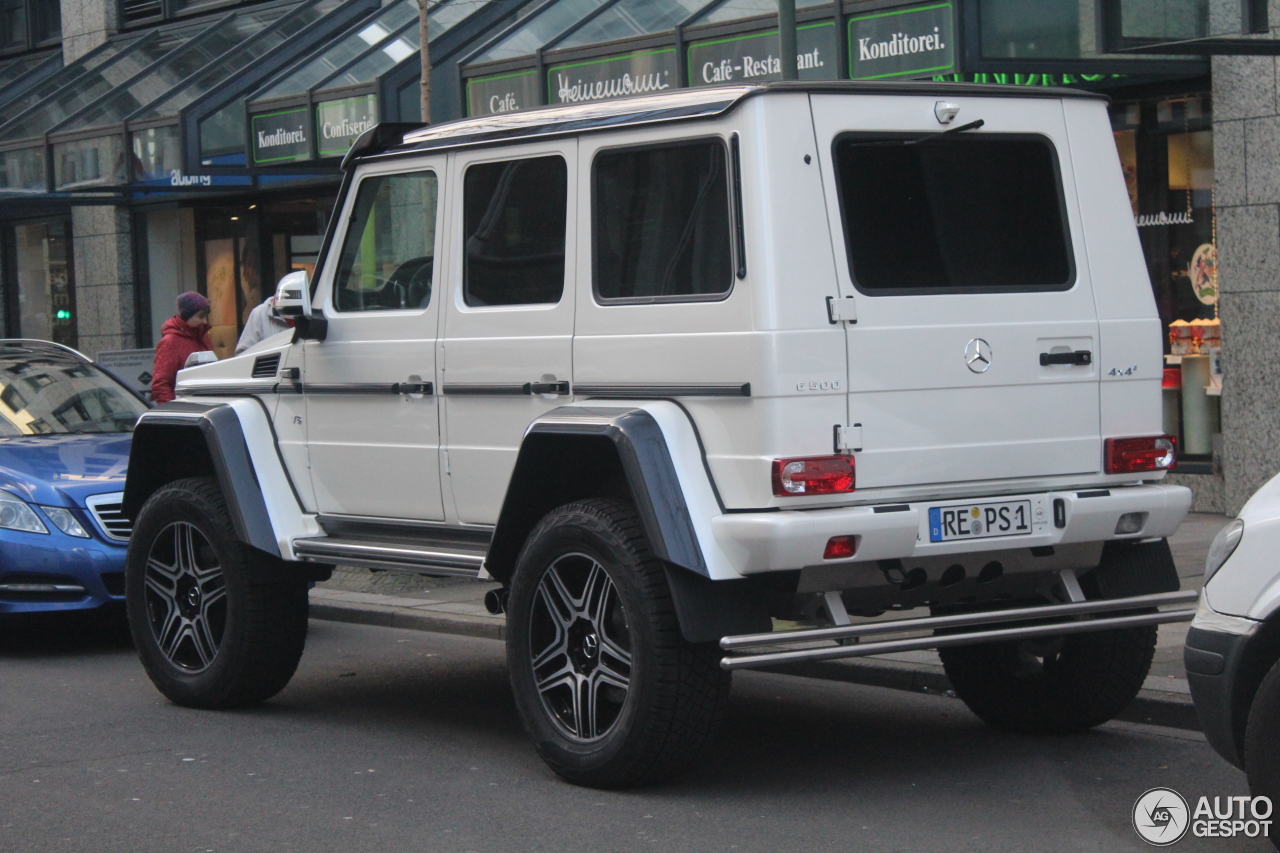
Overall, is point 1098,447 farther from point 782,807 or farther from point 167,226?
point 167,226

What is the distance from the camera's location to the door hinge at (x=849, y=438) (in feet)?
18.4

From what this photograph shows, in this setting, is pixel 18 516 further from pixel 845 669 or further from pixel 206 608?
pixel 845 669

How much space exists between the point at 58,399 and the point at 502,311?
16.7 feet

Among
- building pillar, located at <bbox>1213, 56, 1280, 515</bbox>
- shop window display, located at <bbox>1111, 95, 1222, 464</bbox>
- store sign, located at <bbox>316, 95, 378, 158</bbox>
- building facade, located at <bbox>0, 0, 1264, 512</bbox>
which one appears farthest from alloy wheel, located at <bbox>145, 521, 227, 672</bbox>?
store sign, located at <bbox>316, 95, 378, 158</bbox>

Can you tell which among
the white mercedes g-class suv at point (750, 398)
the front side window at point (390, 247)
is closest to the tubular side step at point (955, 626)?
the white mercedes g-class suv at point (750, 398)

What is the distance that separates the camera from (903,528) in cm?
558

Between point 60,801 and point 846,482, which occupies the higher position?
point 846,482

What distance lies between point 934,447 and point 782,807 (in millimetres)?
1263

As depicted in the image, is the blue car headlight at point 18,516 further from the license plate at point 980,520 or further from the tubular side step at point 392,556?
the license plate at point 980,520

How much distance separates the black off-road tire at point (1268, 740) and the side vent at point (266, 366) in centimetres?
434

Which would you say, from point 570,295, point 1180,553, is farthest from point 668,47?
point 570,295

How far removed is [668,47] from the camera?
13.4 metres

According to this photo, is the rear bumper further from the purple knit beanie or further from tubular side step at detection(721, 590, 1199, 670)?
the purple knit beanie

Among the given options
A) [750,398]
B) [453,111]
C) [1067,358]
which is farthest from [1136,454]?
[453,111]
